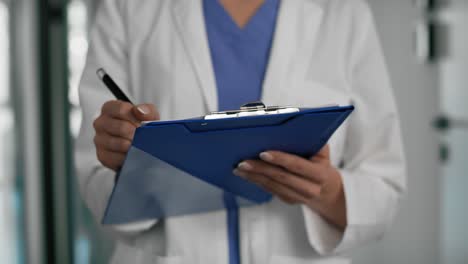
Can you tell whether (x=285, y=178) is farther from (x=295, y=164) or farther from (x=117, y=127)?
(x=117, y=127)

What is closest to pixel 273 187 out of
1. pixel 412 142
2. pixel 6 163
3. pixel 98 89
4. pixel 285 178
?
pixel 285 178

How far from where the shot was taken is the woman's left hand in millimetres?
633

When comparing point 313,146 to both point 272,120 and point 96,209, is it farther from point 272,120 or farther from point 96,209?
point 96,209

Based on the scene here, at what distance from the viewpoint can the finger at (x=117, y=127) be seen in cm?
63

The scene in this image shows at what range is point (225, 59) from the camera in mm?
755

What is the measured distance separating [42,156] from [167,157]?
854 millimetres

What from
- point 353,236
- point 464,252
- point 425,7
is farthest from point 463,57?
point 353,236

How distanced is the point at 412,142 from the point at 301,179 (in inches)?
48.2

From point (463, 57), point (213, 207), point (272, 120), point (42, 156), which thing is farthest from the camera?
point (463, 57)

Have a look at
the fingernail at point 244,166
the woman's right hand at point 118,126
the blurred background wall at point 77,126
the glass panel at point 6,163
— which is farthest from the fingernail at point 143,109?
the glass panel at point 6,163

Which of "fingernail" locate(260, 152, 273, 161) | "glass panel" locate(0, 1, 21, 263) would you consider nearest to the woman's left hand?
"fingernail" locate(260, 152, 273, 161)

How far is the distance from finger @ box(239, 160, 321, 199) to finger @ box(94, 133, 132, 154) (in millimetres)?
127

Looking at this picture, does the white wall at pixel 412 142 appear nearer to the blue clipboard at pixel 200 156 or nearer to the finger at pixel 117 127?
the blue clipboard at pixel 200 156

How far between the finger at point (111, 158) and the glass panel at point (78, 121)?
0.69 m
